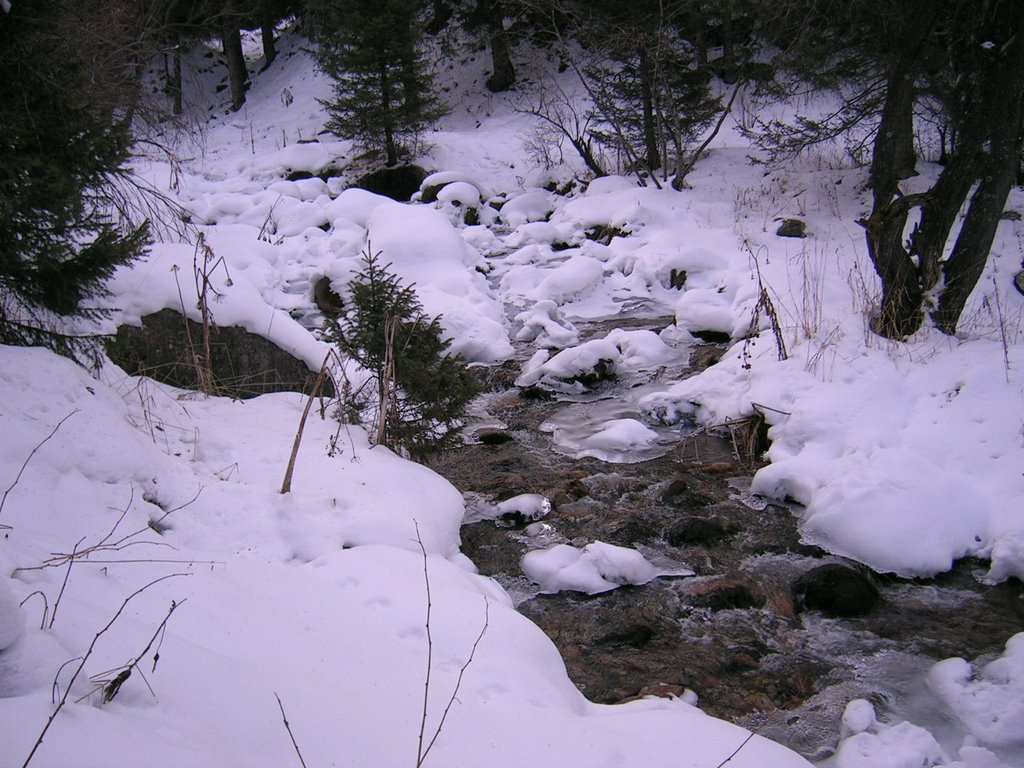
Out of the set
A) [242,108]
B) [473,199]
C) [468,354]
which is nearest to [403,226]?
[468,354]

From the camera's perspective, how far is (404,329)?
4898mm

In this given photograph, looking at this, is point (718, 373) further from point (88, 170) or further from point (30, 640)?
point (30, 640)

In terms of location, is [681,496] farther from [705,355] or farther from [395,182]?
[395,182]

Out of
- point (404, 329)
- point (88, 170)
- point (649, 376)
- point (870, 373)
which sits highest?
point (88, 170)

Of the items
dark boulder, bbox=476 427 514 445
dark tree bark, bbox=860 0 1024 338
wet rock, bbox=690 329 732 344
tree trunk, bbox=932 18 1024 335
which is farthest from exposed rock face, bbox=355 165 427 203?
tree trunk, bbox=932 18 1024 335

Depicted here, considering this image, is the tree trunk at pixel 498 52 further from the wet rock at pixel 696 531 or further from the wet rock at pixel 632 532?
the wet rock at pixel 696 531

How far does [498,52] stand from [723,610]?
19.6m

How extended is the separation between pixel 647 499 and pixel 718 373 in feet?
7.36

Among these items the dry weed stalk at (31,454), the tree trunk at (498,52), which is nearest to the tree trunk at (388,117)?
the tree trunk at (498,52)

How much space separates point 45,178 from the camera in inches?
138

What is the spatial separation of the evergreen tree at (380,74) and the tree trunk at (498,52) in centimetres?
370

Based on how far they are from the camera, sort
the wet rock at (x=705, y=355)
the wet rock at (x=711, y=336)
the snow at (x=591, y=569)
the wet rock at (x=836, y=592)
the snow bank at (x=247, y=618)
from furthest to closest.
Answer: the wet rock at (x=711, y=336) < the wet rock at (x=705, y=355) < the snow at (x=591, y=569) < the wet rock at (x=836, y=592) < the snow bank at (x=247, y=618)

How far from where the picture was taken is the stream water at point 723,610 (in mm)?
3365

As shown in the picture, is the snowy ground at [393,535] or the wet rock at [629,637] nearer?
the snowy ground at [393,535]
